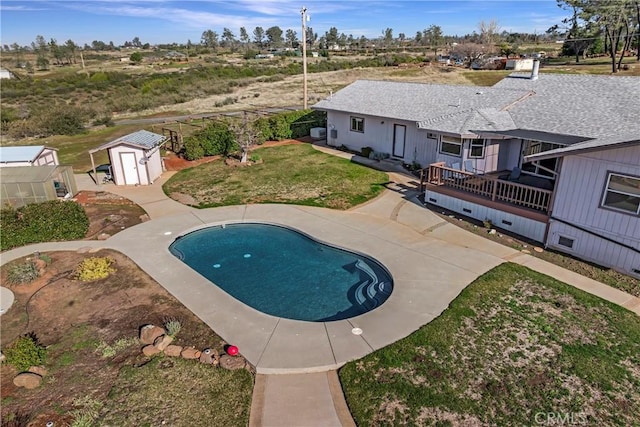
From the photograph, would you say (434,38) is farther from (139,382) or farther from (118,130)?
(139,382)

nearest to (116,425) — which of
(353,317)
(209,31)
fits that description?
(353,317)

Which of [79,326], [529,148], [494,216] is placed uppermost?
[529,148]

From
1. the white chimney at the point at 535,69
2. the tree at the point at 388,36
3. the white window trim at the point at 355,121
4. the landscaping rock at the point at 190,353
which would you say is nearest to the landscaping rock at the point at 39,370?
the landscaping rock at the point at 190,353

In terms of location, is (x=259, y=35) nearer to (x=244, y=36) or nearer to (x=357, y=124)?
(x=244, y=36)

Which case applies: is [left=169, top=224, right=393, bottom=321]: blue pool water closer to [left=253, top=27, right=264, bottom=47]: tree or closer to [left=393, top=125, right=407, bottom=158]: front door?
[left=393, top=125, right=407, bottom=158]: front door

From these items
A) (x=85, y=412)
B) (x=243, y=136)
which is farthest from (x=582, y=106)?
(x=85, y=412)

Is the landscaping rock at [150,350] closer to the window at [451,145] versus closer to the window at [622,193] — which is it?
the window at [622,193]
